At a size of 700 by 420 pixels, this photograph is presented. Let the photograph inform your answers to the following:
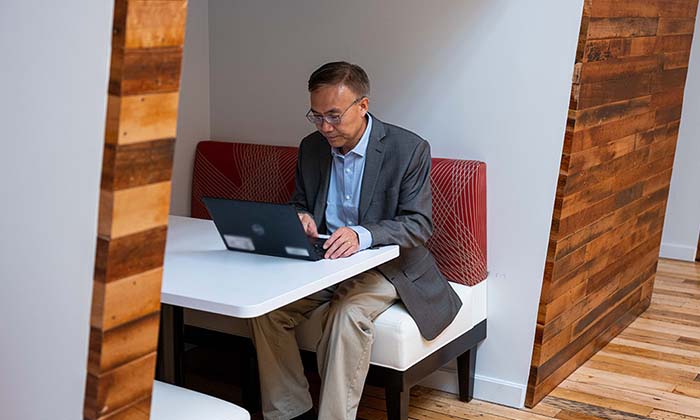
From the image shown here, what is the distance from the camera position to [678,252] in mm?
5695

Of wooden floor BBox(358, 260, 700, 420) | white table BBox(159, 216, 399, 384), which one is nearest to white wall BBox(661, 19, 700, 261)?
wooden floor BBox(358, 260, 700, 420)

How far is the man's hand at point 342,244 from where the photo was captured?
8.27 feet

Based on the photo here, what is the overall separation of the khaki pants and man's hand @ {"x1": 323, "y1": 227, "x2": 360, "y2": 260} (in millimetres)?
305

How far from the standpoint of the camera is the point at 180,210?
3744 millimetres

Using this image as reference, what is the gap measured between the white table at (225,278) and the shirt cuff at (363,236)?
23 mm

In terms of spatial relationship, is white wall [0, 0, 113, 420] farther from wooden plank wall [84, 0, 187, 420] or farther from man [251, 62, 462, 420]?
man [251, 62, 462, 420]

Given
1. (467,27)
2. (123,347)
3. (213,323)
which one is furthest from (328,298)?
(123,347)

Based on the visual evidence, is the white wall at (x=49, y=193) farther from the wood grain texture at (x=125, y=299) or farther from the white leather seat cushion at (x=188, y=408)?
the white leather seat cushion at (x=188, y=408)

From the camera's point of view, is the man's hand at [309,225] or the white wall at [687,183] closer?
the man's hand at [309,225]

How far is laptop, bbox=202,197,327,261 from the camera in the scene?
237cm

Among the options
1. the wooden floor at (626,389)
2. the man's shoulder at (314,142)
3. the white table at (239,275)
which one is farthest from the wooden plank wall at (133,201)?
the wooden floor at (626,389)

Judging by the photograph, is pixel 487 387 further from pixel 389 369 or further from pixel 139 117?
pixel 139 117

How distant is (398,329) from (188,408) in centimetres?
105

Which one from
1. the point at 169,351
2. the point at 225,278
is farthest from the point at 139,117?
the point at 169,351
